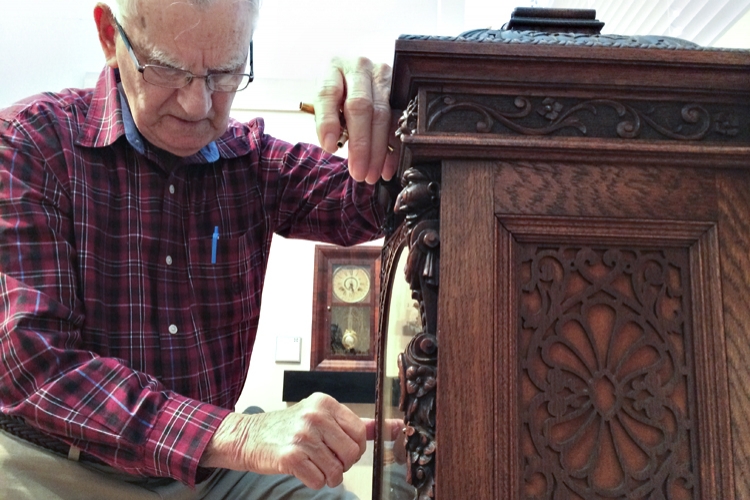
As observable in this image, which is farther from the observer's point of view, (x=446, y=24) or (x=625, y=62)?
(x=446, y=24)

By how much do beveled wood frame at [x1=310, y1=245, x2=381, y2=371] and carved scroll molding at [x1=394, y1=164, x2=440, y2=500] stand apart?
1774 millimetres

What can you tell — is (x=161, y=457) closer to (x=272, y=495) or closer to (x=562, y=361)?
(x=272, y=495)

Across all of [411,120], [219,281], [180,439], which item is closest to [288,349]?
[219,281]

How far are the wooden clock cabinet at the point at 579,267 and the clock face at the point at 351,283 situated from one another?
1.85 m

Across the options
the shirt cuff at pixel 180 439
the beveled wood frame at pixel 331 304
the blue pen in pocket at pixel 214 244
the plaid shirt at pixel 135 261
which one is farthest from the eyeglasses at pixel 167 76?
the beveled wood frame at pixel 331 304

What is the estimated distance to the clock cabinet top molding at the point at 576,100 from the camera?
47 centimetres

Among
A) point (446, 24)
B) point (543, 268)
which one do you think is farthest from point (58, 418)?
point (446, 24)

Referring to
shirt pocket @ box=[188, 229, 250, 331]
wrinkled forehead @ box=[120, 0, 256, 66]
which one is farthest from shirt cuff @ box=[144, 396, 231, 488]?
wrinkled forehead @ box=[120, 0, 256, 66]

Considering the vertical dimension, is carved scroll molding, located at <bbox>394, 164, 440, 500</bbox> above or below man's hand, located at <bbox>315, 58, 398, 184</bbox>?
below

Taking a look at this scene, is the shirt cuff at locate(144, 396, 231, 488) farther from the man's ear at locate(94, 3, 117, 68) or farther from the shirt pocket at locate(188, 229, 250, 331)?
the man's ear at locate(94, 3, 117, 68)

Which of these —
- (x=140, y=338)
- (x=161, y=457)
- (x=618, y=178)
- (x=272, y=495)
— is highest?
(x=618, y=178)

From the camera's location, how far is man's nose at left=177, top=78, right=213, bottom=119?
2.92 ft

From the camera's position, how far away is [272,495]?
952mm

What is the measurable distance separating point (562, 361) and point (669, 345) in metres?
0.08
